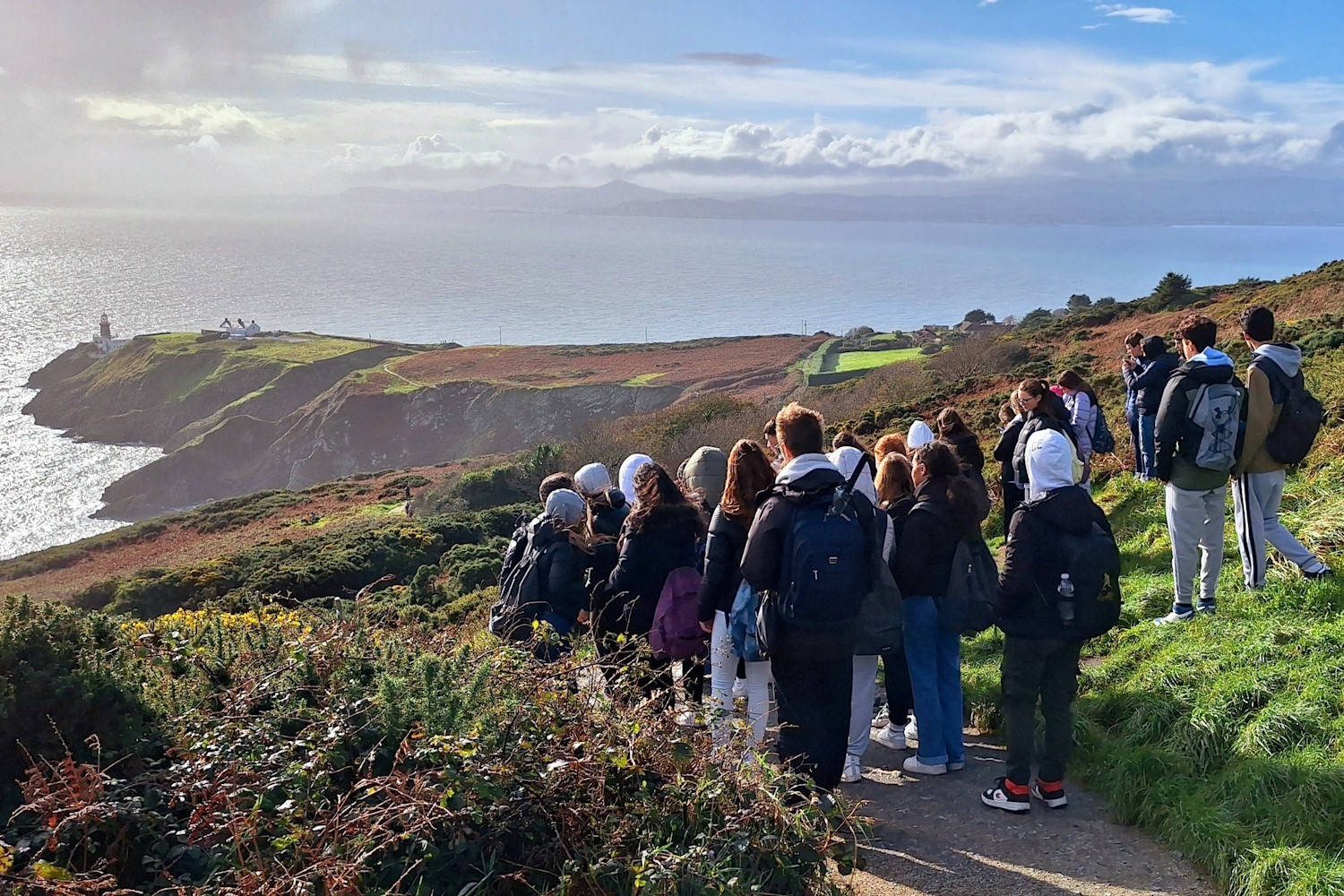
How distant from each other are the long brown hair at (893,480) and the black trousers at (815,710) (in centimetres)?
128

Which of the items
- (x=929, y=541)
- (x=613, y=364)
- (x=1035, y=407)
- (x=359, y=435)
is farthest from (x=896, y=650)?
(x=613, y=364)

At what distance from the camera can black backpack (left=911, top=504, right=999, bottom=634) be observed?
5.11 m

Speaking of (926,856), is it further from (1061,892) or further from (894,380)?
(894,380)

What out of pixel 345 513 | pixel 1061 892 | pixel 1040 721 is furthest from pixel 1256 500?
pixel 345 513

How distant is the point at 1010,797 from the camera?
4.82 metres

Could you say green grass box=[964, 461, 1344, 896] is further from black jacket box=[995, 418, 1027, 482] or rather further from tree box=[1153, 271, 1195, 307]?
tree box=[1153, 271, 1195, 307]

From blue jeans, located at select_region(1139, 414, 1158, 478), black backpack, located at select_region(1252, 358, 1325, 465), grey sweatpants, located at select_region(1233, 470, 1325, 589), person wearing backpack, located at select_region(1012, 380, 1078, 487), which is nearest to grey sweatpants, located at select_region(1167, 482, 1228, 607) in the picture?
grey sweatpants, located at select_region(1233, 470, 1325, 589)

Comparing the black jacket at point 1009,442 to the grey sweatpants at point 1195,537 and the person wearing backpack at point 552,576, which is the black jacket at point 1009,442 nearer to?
the grey sweatpants at point 1195,537

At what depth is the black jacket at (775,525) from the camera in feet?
14.0

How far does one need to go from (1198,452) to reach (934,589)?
6.80 ft

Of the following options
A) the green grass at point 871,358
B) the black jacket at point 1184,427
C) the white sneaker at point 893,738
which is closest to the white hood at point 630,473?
the white sneaker at point 893,738

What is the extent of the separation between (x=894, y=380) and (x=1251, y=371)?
30.8 m

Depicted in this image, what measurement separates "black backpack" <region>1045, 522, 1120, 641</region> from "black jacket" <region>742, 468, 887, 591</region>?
3.71 ft

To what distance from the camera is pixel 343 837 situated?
10.6 feet
